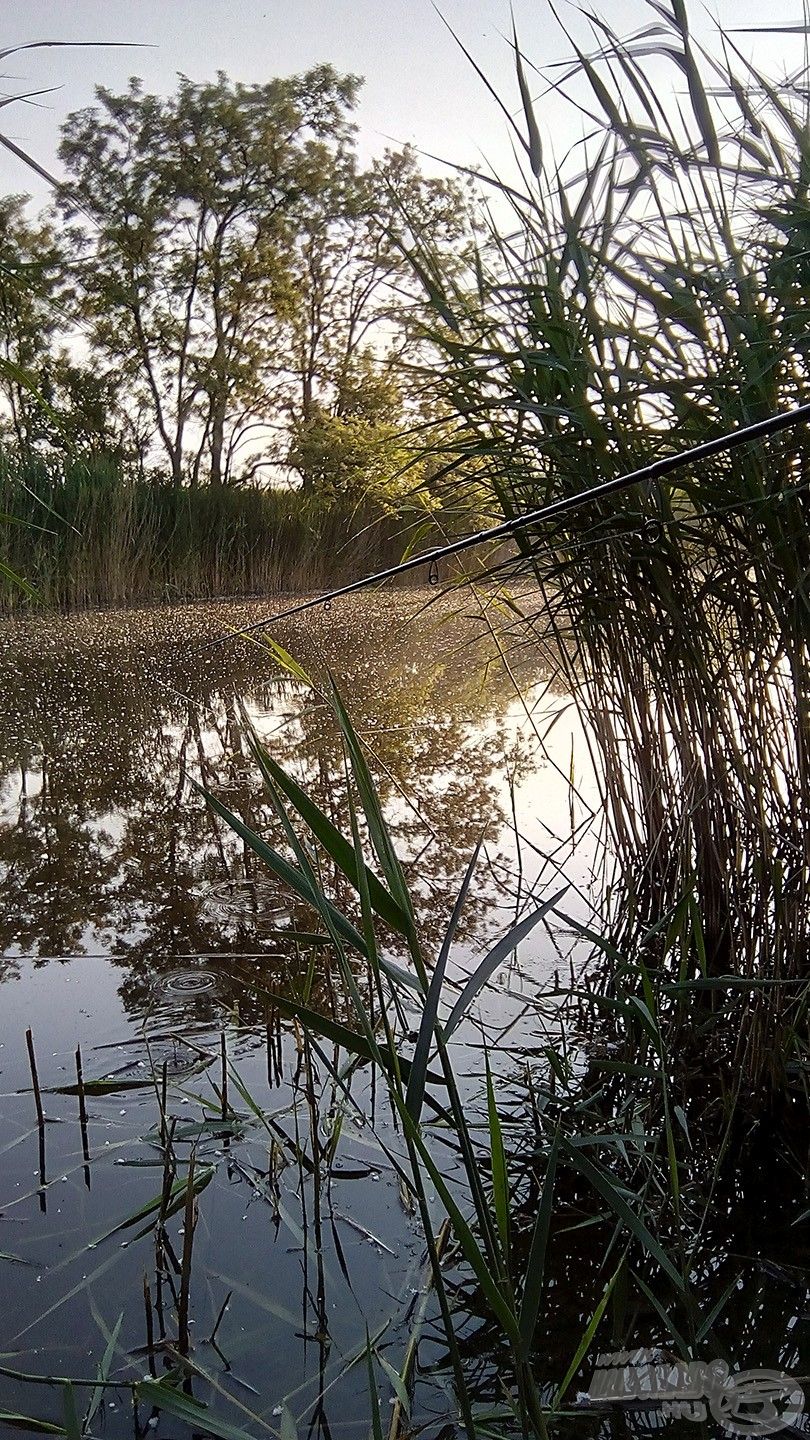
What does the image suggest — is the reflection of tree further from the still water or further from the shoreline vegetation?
the shoreline vegetation

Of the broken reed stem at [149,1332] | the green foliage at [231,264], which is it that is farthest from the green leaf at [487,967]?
the green foliage at [231,264]

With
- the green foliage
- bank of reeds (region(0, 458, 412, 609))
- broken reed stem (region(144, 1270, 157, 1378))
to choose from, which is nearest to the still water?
broken reed stem (region(144, 1270, 157, 1378))

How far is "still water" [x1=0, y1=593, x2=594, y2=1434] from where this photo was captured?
809 mm

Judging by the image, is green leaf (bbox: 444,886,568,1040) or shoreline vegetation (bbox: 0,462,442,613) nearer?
green leaf (bbox: 444,886,568,1040)

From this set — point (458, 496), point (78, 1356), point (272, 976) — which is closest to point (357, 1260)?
point (78, 1356)

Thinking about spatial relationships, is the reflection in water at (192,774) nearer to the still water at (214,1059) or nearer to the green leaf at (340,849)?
the still water at (214,1059)

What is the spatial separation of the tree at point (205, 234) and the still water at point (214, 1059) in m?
15.0

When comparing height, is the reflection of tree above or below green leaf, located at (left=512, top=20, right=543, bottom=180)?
below

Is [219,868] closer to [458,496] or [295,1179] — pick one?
[458,496]

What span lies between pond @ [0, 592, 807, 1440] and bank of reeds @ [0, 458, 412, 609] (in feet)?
10.3

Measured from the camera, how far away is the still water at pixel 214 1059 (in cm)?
81

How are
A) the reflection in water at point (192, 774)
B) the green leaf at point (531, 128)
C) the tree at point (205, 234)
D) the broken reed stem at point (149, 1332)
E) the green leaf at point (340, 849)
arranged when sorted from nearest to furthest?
the green leaf at point (340, 849) → the broken reed stem at point (149, 1332) → the green leaf at point (531, 128) → the reflection in water at point (192, 774) → the tree at point (205, 234)

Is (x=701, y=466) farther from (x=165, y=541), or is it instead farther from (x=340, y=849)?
(x=165, y=541)

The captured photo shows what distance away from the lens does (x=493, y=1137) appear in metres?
0.61
